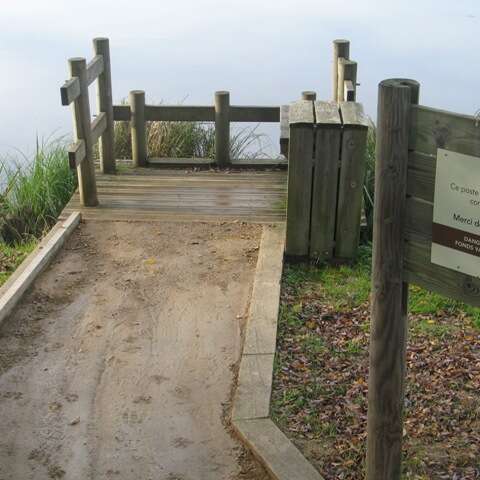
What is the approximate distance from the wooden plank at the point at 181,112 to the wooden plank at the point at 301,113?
7.50 ft

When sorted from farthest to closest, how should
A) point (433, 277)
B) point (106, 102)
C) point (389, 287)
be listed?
point (106, 102)
point (389, 287)
point (433, 277)

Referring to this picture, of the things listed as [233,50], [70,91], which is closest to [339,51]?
[70,91]

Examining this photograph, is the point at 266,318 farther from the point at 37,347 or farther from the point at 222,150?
the point at 222,150

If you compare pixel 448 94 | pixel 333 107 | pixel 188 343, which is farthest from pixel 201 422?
pixel 448 94

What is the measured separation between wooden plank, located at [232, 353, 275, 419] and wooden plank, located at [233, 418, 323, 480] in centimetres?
8

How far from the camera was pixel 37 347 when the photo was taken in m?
5.05

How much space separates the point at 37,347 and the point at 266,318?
54.6 inches

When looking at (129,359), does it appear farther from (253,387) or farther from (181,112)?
(181,112)

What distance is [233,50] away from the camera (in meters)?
19.8

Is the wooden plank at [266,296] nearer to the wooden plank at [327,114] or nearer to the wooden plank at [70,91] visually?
the wooden plank at [327,114]

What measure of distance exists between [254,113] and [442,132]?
592 cm

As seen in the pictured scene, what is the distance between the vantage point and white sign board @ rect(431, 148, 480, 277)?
275 centimetres

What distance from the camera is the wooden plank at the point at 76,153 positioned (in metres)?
6.95

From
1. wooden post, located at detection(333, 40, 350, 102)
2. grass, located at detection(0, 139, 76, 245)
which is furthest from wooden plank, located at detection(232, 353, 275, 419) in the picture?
wooden post, located at detection(333, 40, 350, 102)
